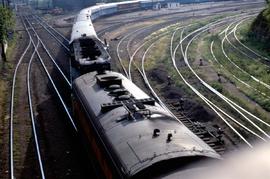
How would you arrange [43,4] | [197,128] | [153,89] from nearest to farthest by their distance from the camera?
[197,128], [153,89], [43,4]

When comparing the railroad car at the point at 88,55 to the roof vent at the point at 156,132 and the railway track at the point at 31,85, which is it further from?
the roof vent at the point at 156,132

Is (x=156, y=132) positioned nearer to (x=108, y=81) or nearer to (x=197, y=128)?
(x=108, y=81)

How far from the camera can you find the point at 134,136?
9953 mm

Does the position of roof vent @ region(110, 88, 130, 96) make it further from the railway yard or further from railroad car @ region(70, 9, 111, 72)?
railroad car @ region(70, 9, 111, 72)

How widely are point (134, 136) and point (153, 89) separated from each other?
54.7ft

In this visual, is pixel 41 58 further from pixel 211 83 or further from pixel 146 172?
pixel 146 172

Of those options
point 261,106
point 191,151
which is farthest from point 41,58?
point 191,151

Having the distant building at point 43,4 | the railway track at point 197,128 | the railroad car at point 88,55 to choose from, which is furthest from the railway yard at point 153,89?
the distant building at point 43,4

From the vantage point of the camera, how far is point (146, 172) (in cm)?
836

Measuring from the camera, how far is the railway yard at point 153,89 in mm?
17875

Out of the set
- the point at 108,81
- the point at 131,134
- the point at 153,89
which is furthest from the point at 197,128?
the point at 131,134

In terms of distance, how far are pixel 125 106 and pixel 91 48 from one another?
1291 cm

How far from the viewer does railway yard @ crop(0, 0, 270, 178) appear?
17875mm

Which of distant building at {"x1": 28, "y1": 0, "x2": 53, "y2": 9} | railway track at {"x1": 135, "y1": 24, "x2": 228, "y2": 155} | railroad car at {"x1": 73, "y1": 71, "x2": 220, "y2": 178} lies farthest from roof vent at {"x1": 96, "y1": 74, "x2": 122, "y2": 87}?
distant building at {"x1": 28, "y1": 0, "x2": 53, "y2": 9}
